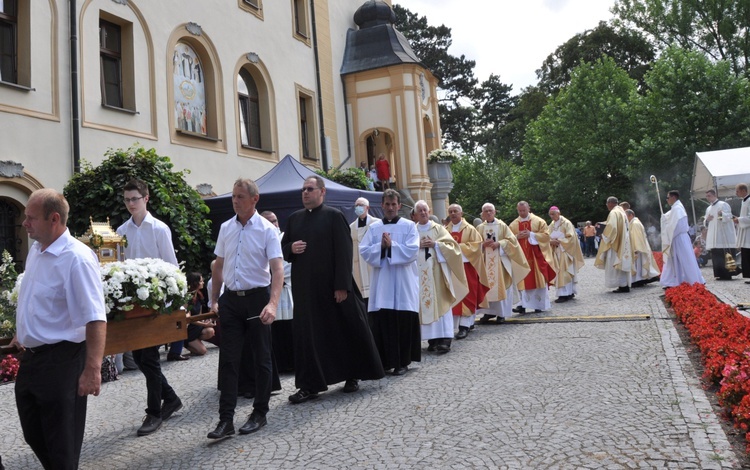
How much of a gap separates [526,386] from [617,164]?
3391cm

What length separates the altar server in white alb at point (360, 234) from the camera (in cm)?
872

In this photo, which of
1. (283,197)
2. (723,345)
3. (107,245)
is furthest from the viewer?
(283,197)

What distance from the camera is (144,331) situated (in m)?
4.88

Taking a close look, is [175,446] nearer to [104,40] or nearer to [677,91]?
[104,40]

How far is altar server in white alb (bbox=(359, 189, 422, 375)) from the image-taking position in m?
7.50

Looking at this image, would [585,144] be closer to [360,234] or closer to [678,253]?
[678,253]

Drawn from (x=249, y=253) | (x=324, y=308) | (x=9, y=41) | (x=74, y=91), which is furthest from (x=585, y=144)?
(x=249, y=253)

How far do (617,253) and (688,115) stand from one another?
20.7 meters

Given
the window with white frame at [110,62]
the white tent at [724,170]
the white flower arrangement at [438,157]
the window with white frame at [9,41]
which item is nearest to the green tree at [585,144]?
the white flower arrangement at [438,157]

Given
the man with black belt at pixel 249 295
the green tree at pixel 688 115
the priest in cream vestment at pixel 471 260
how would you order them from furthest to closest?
the green tree at pixel 688 115, the priest in cream vestment at pixel 471 260, the man with black belt at pixel 249 295

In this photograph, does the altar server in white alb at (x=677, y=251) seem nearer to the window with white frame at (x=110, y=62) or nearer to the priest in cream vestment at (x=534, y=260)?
the priest in cream vestment at (x=534, y=260)

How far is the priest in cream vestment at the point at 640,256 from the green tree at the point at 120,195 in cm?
933

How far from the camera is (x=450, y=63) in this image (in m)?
51.2

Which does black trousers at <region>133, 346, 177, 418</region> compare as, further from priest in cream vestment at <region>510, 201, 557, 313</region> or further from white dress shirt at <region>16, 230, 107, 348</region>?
priest in cream vestment at <region>510, 201, 557, 313</region>
